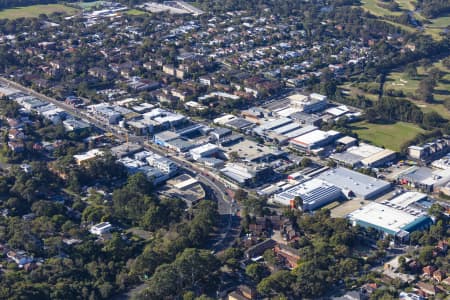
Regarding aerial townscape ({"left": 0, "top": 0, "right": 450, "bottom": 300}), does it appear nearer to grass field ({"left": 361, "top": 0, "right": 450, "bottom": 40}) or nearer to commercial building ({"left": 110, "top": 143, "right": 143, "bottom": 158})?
commercial building ({"left": 110, "top": 143, "right": 143, "bottom": 158})

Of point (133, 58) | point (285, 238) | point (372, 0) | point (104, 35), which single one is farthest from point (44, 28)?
point (285, 238)

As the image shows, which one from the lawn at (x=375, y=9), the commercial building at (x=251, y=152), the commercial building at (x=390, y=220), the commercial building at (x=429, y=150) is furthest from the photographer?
the lawn at (x=375, y=9)

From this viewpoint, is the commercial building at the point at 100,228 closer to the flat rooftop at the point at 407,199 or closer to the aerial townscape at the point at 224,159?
the aerial townscape at the point at 224,159

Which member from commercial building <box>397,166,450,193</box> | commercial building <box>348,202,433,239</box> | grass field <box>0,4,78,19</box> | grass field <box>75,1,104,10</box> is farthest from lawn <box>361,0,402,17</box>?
commercial building <box>348,202,433,239</box>

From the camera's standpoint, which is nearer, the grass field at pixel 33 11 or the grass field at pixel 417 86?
the grass field at pixel 417 86

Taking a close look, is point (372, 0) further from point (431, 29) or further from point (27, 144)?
point (27, 144)

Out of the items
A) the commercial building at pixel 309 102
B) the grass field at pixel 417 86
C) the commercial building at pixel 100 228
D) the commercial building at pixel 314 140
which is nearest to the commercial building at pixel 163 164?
the commercial building at pixel 100 228
